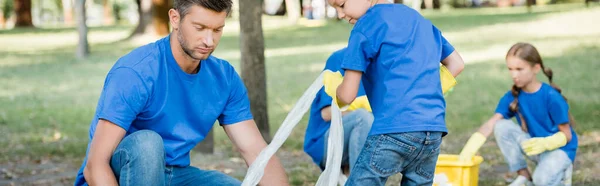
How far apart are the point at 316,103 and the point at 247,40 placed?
1.84 meters

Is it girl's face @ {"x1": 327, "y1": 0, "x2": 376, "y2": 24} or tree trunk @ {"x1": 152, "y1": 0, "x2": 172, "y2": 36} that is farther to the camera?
tree trunk @ {"x1": 152, "y1": 0, "x2": 172, "y2": 36}

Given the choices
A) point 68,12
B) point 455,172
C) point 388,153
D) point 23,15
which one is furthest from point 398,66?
point 68,12

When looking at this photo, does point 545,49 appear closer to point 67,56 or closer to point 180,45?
point 67,56

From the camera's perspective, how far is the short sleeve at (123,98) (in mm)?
3100

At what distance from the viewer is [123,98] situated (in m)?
3.11

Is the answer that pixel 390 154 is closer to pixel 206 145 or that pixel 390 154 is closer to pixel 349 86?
pixel 349 86

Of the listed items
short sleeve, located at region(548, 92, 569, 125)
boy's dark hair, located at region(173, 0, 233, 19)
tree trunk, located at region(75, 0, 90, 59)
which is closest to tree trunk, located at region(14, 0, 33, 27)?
tree trunk, located at region(75, 0, 90, 59)

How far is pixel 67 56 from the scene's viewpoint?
16.8 m

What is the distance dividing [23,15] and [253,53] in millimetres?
27485

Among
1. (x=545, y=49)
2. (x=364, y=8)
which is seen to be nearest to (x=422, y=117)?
(x=364, y=8)

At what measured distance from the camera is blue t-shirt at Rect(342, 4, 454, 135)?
3123mm

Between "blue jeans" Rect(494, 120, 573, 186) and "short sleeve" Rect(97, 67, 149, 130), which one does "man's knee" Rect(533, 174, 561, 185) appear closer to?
"blue jeans" Rect(494, 120, 573, 186)

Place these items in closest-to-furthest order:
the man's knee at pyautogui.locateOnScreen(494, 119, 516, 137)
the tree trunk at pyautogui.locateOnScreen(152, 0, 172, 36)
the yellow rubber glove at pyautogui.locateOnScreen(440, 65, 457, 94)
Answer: the yellow rubber glove at pyautogui.locateOnScreen(440, 65, 457, 94), the man's knee at pyautogui.locateOnScreen(494, 119, 516, 137), the tree trunk at pyautogui.locateOnScreen(152, 0, 172, 36)

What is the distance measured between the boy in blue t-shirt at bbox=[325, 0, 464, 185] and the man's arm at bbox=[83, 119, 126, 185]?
82 centimetres
